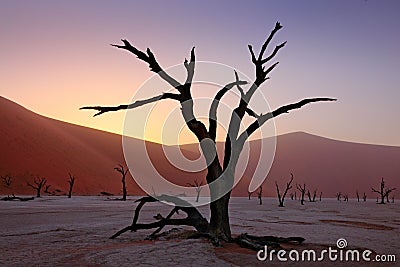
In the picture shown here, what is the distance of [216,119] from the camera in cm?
1138

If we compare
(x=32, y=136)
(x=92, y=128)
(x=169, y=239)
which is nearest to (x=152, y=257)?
(x=169, y=239)

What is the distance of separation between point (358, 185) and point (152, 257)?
12971 centimetres

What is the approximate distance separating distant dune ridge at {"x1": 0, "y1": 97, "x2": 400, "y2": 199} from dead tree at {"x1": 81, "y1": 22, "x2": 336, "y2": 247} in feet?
173

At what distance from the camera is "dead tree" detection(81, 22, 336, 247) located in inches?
430

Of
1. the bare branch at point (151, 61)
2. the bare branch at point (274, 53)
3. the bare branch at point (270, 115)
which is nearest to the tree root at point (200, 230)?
the bare branch at point (270, 115)

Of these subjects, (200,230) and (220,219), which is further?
(200,230)

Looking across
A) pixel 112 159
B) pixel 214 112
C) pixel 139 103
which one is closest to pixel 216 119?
pixel 214 112

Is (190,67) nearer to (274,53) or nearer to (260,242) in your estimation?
(274,53)

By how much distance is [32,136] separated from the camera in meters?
79.1

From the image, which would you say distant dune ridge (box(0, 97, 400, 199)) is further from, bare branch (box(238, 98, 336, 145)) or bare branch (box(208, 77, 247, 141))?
bare branch (box(238, 98, 336, 145))

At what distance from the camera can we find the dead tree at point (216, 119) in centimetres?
1093

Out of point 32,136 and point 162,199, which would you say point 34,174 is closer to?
point 32,136

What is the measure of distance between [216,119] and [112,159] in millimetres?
87050

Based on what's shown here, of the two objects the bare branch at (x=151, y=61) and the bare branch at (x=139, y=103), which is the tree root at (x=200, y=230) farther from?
the bare branch at (x=151, y=61)
